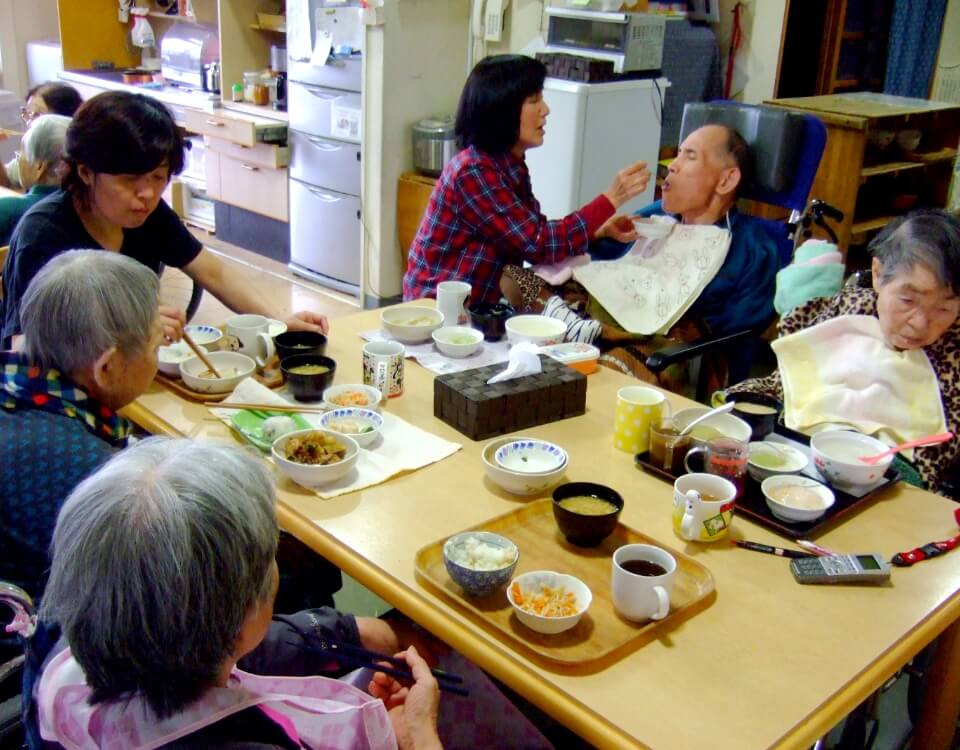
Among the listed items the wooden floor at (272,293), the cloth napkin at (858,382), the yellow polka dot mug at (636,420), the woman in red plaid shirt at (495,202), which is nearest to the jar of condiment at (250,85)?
the wooden floor at (272,293)

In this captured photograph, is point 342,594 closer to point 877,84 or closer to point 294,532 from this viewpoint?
point 294,532

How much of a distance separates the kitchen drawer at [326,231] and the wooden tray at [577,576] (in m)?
3.48

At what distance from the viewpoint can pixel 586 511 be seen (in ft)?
4.81

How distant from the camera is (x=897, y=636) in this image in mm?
1262

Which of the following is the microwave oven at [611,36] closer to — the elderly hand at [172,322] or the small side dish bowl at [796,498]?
the elderly hand at [172,322]

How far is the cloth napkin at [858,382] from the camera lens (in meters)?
2.09

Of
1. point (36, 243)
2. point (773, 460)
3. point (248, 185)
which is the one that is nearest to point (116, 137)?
point (36, 243)

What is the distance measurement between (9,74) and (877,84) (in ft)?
18.8

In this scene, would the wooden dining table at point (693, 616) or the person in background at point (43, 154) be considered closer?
the wooden dining table at point (693, 616)

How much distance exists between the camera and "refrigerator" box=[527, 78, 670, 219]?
13.3ft

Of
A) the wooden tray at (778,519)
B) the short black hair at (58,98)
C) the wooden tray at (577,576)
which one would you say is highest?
the short black hair at (58,98)

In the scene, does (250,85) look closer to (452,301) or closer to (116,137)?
(116,137)

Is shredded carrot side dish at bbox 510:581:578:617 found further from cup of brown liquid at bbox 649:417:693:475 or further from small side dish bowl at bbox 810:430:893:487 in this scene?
small side dish bowl at bbox 810:430:893:487

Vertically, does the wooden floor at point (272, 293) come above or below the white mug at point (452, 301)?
below
